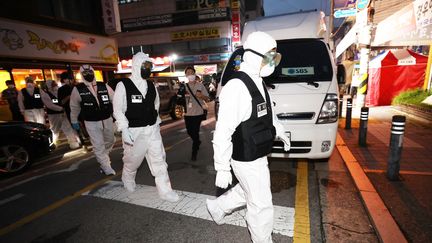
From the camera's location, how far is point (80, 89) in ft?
14.4

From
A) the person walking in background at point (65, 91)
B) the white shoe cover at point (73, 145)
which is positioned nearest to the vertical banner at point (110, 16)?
the person walking in background at point (65, 91)

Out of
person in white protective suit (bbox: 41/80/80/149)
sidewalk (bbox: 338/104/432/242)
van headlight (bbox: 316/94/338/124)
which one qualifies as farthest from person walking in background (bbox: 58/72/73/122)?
sidewalk (bbox: 338/104/432/242)

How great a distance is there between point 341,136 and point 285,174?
2.95 meters

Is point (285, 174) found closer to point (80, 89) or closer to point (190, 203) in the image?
point (190, 203)

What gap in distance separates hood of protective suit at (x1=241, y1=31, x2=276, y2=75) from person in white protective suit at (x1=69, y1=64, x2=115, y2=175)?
3341 millimetres

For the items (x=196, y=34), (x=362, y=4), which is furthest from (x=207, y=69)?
(x=362, y=4)

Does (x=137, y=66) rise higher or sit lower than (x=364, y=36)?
lower

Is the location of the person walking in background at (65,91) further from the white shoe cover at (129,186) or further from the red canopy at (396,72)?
the red canopy at (396,72)

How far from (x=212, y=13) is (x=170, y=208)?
3198 cm

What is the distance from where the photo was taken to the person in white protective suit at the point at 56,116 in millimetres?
6797

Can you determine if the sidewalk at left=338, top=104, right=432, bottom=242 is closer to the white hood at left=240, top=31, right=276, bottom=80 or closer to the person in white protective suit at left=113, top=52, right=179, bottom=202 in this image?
the white hood at left=240, top=31, right=276, bottom=80

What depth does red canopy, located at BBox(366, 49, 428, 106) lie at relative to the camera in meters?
10.4

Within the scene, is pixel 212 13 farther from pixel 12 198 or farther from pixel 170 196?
pixel 170 196

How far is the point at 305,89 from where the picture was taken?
366 centimetres
